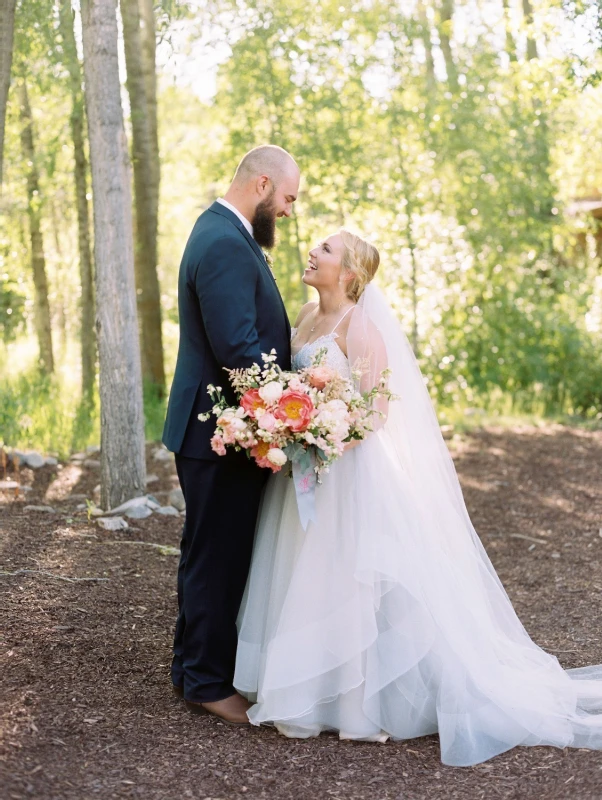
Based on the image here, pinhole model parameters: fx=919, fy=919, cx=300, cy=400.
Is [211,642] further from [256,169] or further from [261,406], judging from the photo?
[256,169]

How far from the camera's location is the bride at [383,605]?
3486 millimetres

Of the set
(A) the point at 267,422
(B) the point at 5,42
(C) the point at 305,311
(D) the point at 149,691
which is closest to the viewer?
(A) the point at 267,422

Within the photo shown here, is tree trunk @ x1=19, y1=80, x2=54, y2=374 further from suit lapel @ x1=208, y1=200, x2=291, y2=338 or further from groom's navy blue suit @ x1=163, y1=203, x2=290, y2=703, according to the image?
groom's navy blue suit @ x1=163, y1=203, x2=290, y2=703

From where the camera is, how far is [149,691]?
3812 mm

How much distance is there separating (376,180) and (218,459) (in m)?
7.73

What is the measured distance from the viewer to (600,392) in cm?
1139

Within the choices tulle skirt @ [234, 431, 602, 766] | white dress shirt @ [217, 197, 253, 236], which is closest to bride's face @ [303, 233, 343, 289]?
white dress shirt @ [217, 197, 253, 236]

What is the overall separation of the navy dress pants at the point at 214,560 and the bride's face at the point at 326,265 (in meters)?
0.81

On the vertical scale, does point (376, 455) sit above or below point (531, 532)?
above

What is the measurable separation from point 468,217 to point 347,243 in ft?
26.2

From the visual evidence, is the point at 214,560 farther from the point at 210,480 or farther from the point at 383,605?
the point at 383,605

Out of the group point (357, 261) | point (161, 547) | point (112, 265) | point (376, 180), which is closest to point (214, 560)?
point (357, 261)

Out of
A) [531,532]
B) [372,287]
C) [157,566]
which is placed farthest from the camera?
[531,532]

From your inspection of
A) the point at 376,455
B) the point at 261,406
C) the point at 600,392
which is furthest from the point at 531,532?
the point at 600,392
